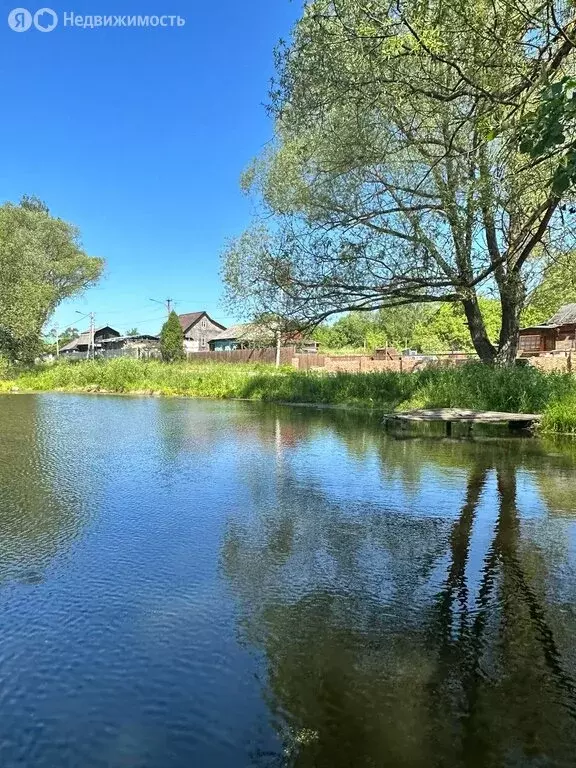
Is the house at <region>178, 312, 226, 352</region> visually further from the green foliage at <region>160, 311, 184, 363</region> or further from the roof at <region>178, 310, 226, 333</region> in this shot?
the green foliage at <region>160, 311, 184, 363</region>

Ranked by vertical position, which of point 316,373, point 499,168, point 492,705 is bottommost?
point 492,705

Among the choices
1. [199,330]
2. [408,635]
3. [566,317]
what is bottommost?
[408,635]

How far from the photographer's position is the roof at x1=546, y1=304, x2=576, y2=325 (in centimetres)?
3592

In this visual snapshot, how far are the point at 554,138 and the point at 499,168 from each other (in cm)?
664

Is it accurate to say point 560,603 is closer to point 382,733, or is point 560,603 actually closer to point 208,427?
point 382,733

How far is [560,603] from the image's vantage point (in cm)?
475

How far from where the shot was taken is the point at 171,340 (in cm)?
4934

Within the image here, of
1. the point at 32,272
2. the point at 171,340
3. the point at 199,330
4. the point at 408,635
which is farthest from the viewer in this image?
the point at 199,330

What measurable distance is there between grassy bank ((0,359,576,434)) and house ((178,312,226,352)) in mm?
27893

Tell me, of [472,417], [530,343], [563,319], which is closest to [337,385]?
[472,417]

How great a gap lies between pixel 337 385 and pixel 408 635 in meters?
20.2

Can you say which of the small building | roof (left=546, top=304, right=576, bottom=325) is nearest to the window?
roof (left=546, top=304, right=576, bottom=325)

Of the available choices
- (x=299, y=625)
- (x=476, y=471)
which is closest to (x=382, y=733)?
(x=299, y=625)

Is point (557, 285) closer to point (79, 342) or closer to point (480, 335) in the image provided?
point (480, 335)
